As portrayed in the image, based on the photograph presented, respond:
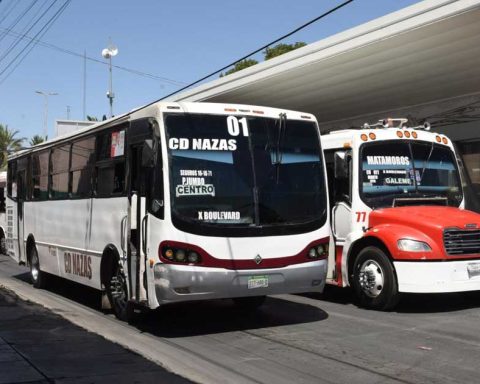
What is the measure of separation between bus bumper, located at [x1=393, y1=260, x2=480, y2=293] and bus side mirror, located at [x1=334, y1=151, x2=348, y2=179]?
66.9 inches

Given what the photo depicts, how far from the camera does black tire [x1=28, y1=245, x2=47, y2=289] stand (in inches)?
481

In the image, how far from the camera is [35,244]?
12.3 meters

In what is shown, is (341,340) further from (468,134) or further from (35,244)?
(468,134)

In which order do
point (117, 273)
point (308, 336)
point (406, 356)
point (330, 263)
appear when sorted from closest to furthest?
point (406, 356) < point (308, 336) < point (117, 273) < point (330, 263)

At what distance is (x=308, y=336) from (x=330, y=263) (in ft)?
8.16

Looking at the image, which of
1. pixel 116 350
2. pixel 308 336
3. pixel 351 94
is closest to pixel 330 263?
pixel 308 336

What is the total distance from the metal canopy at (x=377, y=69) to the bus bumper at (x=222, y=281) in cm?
555

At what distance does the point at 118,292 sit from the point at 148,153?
2.41 metres

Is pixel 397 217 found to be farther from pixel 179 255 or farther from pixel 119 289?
pixel 119 289

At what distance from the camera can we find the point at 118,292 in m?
8.47

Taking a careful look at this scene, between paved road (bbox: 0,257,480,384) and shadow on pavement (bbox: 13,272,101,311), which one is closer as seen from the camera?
paved road (bbox: 0,257,480,384)

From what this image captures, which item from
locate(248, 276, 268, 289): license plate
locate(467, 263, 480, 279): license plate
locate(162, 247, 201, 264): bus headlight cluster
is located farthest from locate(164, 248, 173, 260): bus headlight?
locate(467, 263, 480, 279): license plate

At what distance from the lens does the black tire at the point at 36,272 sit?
1222cm

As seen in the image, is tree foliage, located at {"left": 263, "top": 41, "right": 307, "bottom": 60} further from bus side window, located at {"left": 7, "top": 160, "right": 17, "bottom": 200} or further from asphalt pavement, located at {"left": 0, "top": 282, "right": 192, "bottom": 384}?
asphalt pavement, located at {"left": 0, "top": 282, "right": 192, "bottom": 384}
